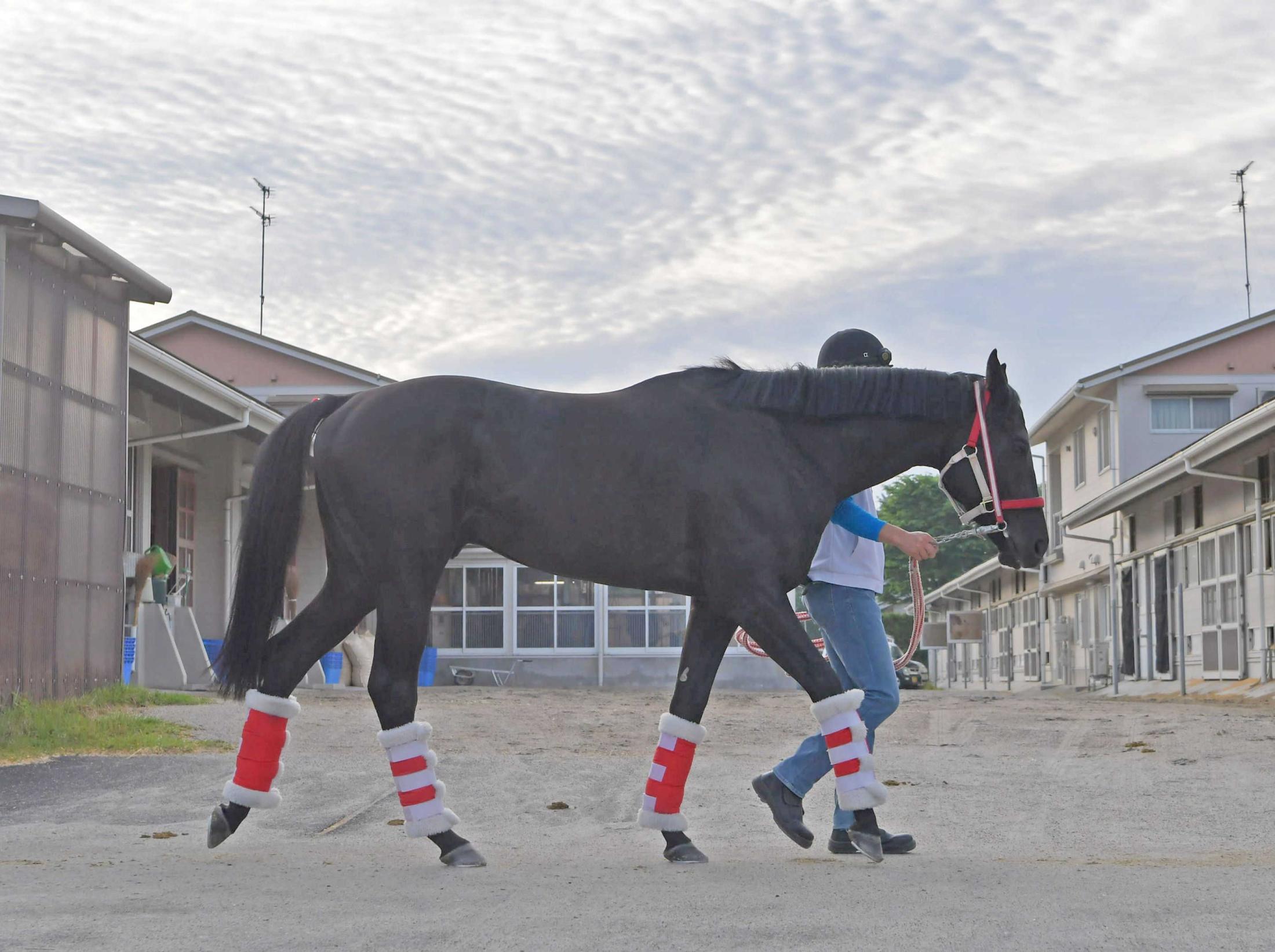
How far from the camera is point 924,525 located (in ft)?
237

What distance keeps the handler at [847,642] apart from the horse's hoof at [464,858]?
106 cm

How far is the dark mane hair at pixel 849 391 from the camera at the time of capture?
5.23m

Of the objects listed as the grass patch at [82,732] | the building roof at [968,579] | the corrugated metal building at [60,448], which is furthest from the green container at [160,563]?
the building roof at [968,579]

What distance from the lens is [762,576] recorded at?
4.93 meters

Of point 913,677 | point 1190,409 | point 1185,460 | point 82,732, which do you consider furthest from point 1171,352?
point 82,732

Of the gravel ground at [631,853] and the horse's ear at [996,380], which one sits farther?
the horse's ear at [996,380]

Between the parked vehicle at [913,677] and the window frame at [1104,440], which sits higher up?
the window frame at [1104,440]

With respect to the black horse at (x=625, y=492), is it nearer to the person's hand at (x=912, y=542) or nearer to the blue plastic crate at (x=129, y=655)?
the person's hand at (x=912, y=542)

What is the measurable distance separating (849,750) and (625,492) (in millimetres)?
1121

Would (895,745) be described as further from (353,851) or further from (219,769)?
(353,851)

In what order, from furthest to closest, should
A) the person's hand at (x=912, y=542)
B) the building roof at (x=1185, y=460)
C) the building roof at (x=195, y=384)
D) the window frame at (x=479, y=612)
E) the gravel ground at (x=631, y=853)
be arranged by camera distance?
1. the window frame at (x=479, y=612)
2. the building roof at (x=1185, y=460)
3. the building roof at (x=195, y=384)
4. the person's hand at (x=912, y=542)
5. the gravel ground at (x=631, y=853)

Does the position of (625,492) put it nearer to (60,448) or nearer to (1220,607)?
(60,448)

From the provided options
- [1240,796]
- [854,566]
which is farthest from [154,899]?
[1240,796]

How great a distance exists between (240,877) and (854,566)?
2.40 meters
